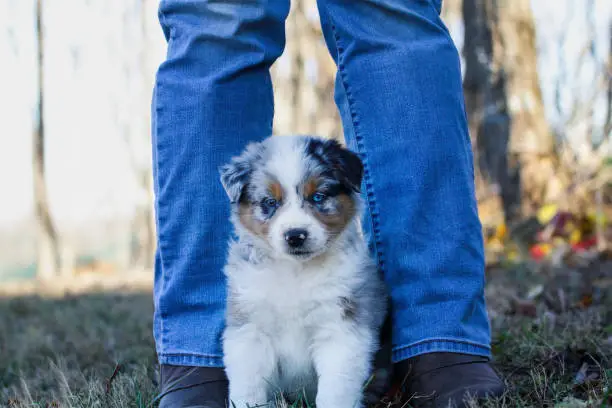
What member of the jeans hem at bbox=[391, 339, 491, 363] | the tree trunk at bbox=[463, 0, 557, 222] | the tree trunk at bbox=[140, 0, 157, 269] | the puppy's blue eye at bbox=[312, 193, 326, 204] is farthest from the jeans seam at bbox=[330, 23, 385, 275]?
the tree trunk at bbox=[140, 0, 157, 269]

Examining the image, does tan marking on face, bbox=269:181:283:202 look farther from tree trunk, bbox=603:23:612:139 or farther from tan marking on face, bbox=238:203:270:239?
tree trunk, bbox=603:23:612:139

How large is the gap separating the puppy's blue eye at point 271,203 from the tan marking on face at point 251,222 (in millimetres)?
71

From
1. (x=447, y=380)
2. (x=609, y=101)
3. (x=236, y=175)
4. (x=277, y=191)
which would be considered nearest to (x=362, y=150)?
(x=277, y=191)

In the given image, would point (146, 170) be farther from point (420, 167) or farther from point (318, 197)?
point (420, 167)

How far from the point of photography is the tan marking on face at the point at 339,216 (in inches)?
104

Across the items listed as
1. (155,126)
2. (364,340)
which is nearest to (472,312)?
(364,340)

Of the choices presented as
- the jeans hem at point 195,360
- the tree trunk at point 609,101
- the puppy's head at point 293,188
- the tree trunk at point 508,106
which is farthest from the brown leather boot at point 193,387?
the tree trunk at point 508,106

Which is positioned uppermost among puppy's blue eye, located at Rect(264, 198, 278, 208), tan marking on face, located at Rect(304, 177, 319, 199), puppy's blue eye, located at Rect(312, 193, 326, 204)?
tan marking on face, located at Rect(304, 177, 319, 199)

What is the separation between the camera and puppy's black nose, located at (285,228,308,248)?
2.50m

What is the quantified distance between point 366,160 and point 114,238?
59.0ft

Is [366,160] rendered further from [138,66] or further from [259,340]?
[138,66]

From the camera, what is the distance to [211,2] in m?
2.64

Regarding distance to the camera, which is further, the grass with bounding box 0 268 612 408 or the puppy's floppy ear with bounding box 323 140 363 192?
the puppy's floppy ear with bounding box 323 140 363 192

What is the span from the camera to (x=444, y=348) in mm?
2496
